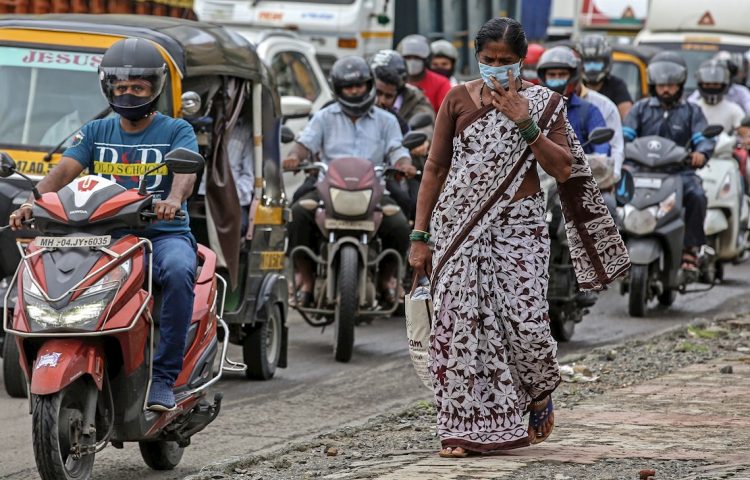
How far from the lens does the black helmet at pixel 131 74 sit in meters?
7.73

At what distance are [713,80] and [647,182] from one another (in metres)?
3.54

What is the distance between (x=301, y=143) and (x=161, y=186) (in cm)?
469

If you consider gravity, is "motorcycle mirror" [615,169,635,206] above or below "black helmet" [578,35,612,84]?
below

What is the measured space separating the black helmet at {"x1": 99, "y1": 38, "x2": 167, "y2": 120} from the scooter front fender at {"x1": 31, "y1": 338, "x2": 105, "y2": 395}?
1273 mm

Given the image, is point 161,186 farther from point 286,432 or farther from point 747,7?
point 747,7

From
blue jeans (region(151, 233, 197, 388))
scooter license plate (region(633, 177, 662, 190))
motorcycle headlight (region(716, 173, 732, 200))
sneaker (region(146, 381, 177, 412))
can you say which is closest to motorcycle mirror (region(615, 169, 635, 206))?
scooter license plate (region(633, 177, 662, 190))

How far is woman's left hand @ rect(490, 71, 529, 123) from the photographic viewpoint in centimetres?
717

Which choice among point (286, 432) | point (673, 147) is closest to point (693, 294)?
point (673, 147)

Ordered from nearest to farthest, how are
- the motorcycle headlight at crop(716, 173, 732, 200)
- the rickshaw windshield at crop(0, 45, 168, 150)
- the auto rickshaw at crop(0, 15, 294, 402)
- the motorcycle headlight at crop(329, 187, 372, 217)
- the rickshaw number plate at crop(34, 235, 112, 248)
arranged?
the rickshaw number plate at crop(34, 235, 112, 248), the auto rickshaw at crop(0, 15, 294, 402), the rickshaw windshield at crop(0, 45, 168, 150), the motorcycle headlight at crop(329, 187, 372, 217), the motorcycle headlight at crop(716, 173, 732, 200)

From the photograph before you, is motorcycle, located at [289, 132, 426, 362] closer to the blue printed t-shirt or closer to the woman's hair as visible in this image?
the blue printed t-shirt

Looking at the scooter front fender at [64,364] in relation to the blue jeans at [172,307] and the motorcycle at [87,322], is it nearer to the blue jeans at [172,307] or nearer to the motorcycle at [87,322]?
the motorcycle at [87,322]

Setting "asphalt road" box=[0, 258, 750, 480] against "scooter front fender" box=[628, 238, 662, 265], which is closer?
"asphalt road" box=[0, 258, 750, 480]

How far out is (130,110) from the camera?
7.75 meters

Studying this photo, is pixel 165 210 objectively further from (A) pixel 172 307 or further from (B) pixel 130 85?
(B) pixel 130 85
